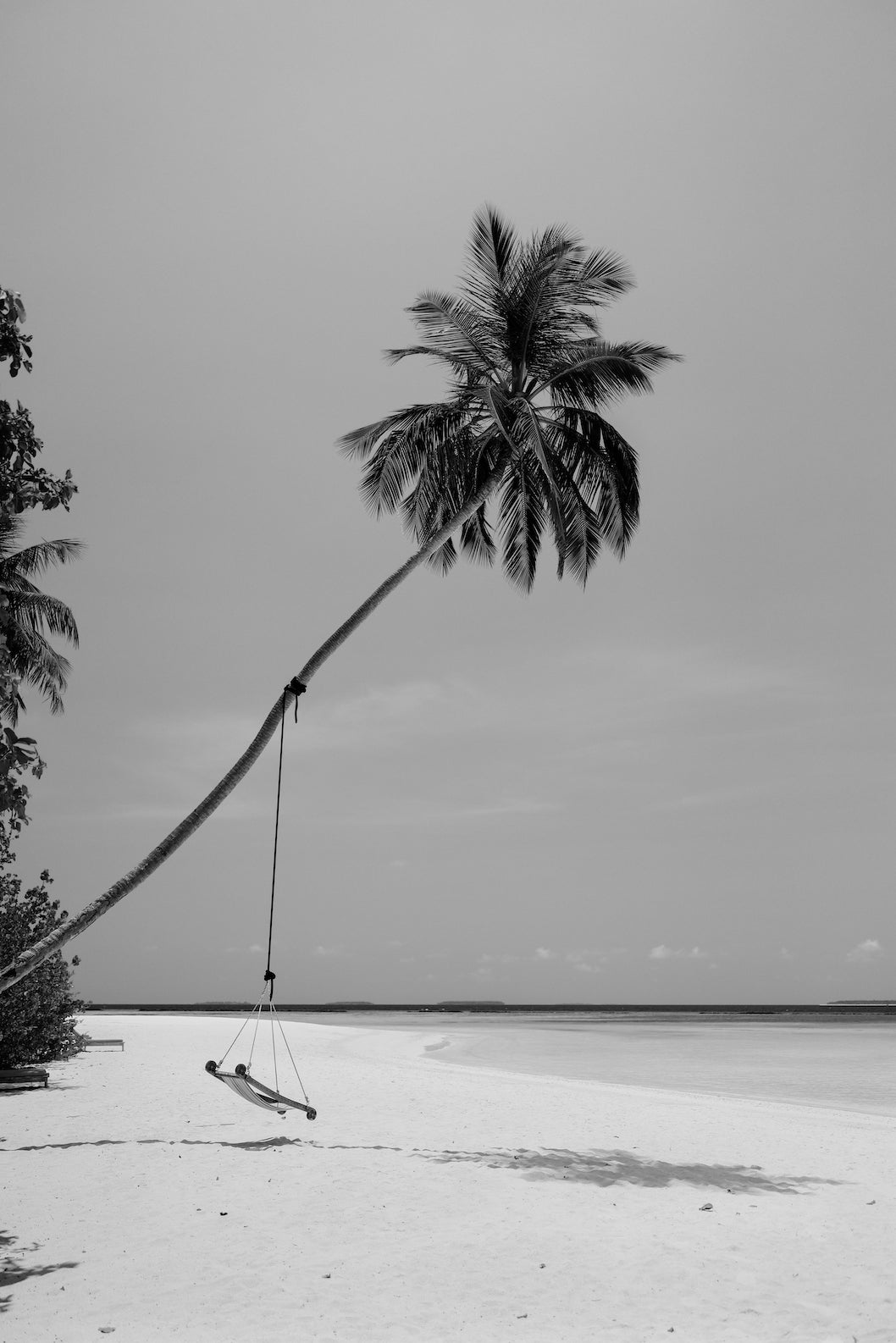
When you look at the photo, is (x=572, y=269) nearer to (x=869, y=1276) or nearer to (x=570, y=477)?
(x=570, y=477)

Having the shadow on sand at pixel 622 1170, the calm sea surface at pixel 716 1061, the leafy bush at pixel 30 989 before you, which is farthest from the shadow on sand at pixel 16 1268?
the calm sea surface at pixel 716 1061

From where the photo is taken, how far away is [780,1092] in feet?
64.0

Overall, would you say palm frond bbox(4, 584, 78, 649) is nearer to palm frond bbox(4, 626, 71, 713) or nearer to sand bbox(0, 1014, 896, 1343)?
palm frond bbox(4, 626, 71, 713)

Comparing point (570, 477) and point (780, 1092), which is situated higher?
point (570, 477)

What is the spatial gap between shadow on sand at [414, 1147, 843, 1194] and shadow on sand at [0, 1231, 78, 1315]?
3.78 m

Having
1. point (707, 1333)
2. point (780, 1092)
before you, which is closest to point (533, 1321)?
point (707, 1333)

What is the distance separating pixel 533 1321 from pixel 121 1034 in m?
24.0

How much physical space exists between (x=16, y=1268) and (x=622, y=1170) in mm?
4947

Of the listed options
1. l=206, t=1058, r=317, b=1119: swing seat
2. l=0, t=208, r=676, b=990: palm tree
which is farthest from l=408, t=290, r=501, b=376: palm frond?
l=206, t=1058, r=317, b=1119: swing seat

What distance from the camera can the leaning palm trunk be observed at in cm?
594

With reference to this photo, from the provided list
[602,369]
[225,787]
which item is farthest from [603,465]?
[225,787]

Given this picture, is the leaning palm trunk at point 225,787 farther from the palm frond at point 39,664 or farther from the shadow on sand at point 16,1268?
the palm frond at point 39,664

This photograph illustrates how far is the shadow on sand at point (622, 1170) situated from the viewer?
826 cm

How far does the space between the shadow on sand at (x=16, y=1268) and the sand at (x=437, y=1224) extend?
0.06ft
